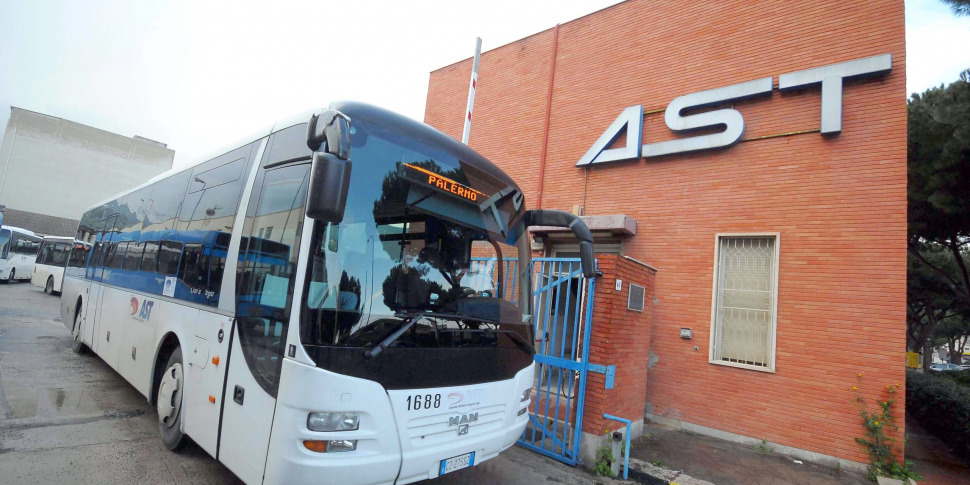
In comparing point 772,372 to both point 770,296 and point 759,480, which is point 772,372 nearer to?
point 770,296

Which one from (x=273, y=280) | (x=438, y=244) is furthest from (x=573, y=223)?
(x=273, y=280)

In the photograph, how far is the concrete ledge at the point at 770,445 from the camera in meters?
6.63

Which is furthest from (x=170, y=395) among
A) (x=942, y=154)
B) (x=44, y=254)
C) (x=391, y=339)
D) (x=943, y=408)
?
(x=44, y=254)

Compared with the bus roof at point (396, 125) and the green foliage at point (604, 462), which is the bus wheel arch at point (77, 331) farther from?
the green foliage at point (604, 462)

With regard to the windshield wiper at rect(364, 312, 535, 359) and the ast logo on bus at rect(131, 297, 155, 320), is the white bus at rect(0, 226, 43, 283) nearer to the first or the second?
the ast logo on bus at rect(131, 297, 155, 320)

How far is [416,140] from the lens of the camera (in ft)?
12.4

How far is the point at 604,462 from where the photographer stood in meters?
5.49

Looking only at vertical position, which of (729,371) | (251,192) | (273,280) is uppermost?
(251,192)

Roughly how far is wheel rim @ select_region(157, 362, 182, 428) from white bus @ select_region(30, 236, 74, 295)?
20.4 metres

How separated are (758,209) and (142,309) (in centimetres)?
914

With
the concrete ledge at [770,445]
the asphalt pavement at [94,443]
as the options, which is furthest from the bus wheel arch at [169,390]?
the concrete ledge at [770,445]

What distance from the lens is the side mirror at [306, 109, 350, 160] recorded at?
3.01m

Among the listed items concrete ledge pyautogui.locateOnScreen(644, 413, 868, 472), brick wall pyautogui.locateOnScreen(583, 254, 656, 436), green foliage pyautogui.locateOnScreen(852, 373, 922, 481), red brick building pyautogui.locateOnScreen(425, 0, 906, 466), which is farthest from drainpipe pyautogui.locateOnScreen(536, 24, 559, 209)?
green foliage pyautogui.locateOnScreen(852, 373, 922, 481)

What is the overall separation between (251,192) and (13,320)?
1273cm
